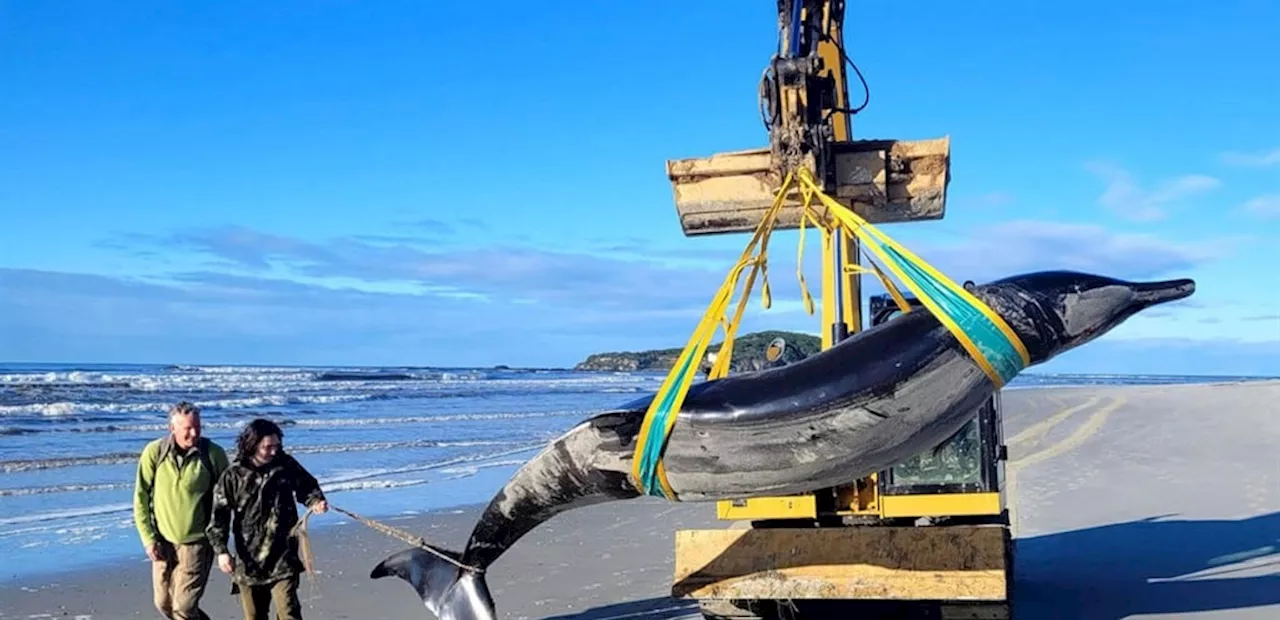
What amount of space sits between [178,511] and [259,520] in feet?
1.90

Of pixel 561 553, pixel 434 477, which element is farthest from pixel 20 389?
pixel 561 553

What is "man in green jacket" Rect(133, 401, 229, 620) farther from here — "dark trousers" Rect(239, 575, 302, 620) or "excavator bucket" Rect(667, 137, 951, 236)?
"excavator bucket" Rect(667, 137, 951, 236)

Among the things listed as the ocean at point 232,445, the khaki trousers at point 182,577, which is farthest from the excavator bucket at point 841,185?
the ocean at point 232,445

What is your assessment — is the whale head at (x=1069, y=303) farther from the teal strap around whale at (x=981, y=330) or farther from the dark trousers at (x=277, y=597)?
the dark trousers at (x=277, y=597)

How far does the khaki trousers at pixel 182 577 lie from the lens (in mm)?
6824

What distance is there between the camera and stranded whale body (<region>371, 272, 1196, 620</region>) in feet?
15.5

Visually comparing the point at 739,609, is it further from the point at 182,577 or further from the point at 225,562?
the point at 182,577

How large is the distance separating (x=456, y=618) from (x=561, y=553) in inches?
202

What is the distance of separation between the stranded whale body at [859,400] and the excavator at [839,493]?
1627 mm

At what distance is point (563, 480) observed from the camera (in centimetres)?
544

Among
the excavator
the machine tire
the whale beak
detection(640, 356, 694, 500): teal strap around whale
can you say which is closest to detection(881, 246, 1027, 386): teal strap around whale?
the whale beak

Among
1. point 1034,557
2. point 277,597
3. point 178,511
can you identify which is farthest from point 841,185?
point 1034,557

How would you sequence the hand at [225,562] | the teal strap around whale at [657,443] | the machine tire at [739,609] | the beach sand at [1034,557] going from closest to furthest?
the teal strap around whale at [657,443] < the hand at [225,562] < the machine tire at [739,609] < the beach sand at [1034,557]

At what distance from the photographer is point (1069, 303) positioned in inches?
189
